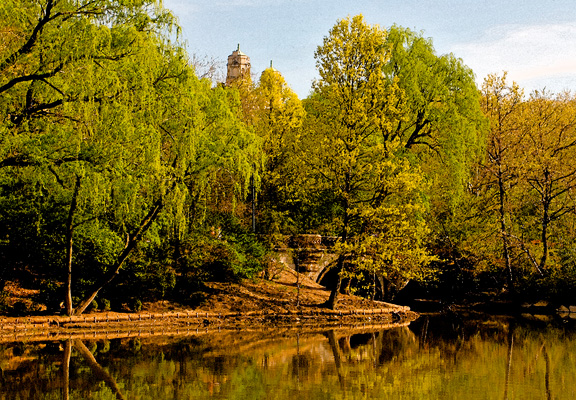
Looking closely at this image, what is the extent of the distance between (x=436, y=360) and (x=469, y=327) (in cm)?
921

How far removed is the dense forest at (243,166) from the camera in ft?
52.7

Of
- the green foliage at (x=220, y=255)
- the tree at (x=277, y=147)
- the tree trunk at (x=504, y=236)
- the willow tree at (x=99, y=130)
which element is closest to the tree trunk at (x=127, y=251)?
the willow tree at (x=99, y=130)

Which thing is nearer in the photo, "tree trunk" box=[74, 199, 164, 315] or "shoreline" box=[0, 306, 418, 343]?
"shoreline" box=[0, 306, 418, 343]

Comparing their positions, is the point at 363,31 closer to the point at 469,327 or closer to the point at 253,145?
the point at 253,145

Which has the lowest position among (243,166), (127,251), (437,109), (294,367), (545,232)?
(294,367)

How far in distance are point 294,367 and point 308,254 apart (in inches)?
607

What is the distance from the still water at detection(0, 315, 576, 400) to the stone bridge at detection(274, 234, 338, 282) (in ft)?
24.9

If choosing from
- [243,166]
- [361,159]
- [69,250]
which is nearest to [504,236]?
[361,159]

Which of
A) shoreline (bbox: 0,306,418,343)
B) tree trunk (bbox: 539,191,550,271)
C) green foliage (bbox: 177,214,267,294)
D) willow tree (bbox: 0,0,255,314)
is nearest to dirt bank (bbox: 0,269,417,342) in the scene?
shoreline (bbox: 0,306,418,343)

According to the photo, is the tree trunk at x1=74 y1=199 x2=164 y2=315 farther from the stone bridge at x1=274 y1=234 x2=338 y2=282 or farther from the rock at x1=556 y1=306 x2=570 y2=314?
the rock at x1=556 y1=306 x2=570 y2=314

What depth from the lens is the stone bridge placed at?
29844 mm

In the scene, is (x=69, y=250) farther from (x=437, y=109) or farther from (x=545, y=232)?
(x=545, y=232)

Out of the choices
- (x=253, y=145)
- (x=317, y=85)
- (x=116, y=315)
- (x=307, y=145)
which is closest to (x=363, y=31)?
(x=317, y=85)

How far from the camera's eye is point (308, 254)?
30.6 metres
